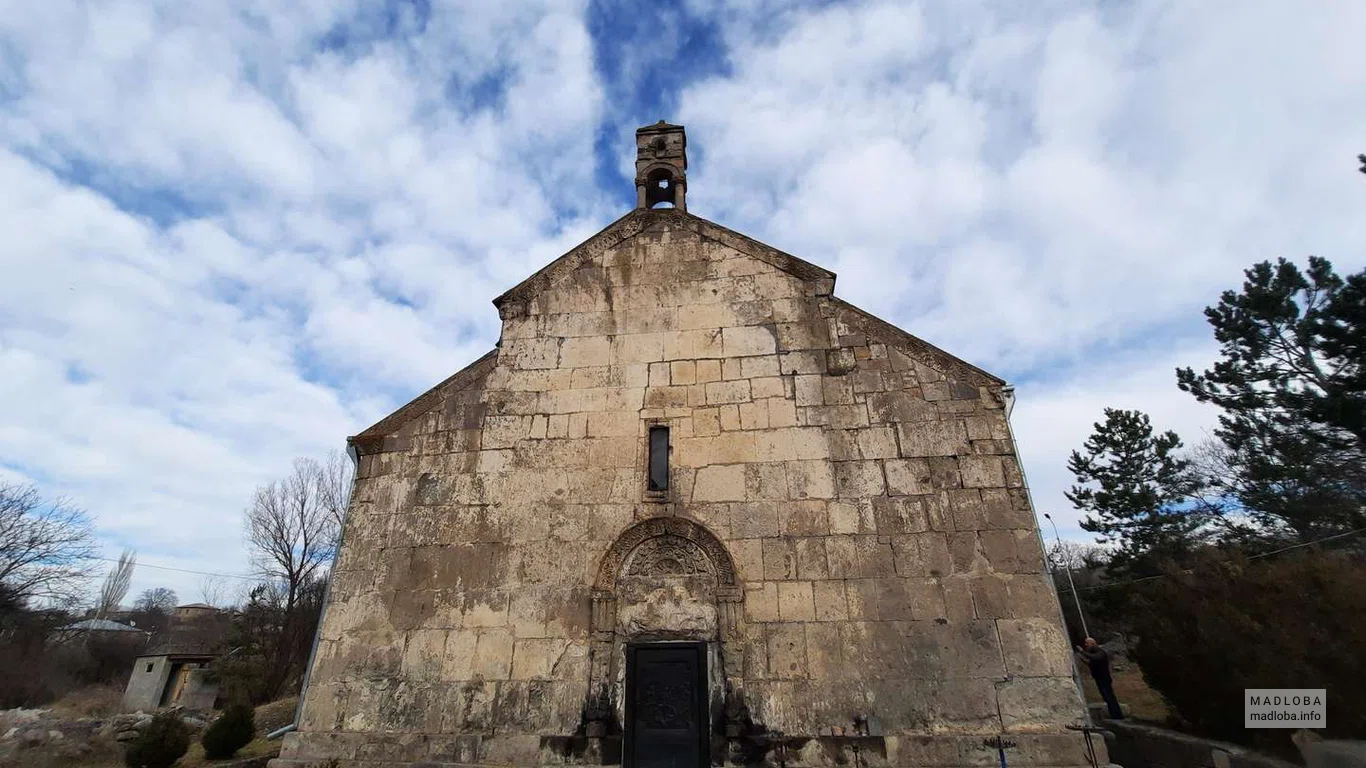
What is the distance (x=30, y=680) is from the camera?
23094 mm

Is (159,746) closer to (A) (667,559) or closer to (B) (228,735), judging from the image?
(B) (228,735)

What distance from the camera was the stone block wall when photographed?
634cm

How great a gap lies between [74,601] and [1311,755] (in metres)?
36.7

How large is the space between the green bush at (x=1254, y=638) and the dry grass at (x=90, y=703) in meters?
28.7

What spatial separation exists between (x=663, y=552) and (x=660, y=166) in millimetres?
6145

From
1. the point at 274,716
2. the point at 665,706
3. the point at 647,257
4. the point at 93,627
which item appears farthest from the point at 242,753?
the point at 93,627

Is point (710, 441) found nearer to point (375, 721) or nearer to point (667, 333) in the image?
point (667, 333)

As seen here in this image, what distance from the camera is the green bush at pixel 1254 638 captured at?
552cm

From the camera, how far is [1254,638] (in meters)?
6.26

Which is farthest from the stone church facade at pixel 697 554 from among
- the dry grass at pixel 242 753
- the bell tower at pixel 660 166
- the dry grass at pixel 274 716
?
the dry grass at pixel 274 716

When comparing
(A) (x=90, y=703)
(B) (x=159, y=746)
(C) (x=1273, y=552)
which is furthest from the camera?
(A) (x=90, y=703)

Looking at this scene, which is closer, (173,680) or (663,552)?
(663,552)

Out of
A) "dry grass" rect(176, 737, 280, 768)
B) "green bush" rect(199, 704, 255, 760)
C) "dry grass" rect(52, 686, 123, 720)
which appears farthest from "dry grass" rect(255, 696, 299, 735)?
"dry grass" rect(52, 686, 123, 720)

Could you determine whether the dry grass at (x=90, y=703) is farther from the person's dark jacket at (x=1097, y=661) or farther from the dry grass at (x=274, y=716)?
the person's dark jacket at (x=1097, y=661)
